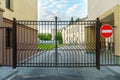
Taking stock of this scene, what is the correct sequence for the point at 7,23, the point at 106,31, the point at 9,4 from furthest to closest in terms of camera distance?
the point at 9,4 → the point at 7,23 → the point at 106,31

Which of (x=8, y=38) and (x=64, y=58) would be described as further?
(x=64, y=58)

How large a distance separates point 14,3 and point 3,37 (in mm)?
4296

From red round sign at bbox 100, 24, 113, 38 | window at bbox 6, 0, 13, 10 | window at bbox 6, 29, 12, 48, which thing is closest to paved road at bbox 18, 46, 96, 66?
window at bbox 6, 29, 12, 48

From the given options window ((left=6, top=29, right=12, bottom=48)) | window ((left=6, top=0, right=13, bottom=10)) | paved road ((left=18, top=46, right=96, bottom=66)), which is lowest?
paved road ((left=18, top=46, right=96, bottom=66))

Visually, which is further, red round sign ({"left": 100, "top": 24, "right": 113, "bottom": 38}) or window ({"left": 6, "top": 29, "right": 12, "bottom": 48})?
window ({"left": 6, "top": 29, "right": 12, "bottom": 48})

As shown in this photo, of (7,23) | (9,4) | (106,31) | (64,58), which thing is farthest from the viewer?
(64,58)

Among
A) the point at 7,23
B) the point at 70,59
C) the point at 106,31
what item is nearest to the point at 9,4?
the point at 7,23

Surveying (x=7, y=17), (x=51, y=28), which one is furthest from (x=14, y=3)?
(x=51, y=28)

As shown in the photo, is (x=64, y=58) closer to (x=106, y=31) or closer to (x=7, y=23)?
(x=7, y=23)

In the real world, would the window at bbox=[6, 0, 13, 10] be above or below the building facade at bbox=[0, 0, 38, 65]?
above

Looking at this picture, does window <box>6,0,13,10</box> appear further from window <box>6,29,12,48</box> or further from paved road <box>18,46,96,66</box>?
paved road <box>18,46,96,66</box>

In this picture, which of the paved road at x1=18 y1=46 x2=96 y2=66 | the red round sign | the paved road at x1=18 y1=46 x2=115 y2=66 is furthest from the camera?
the paved road at x1=18 y1=46 x2=96 y2=66

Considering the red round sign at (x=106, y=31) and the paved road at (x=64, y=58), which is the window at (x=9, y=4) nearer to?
the paved road at (x=64, y=58)

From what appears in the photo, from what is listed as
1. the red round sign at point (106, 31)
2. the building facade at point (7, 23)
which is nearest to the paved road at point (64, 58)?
the building facade at point (7, 23)
